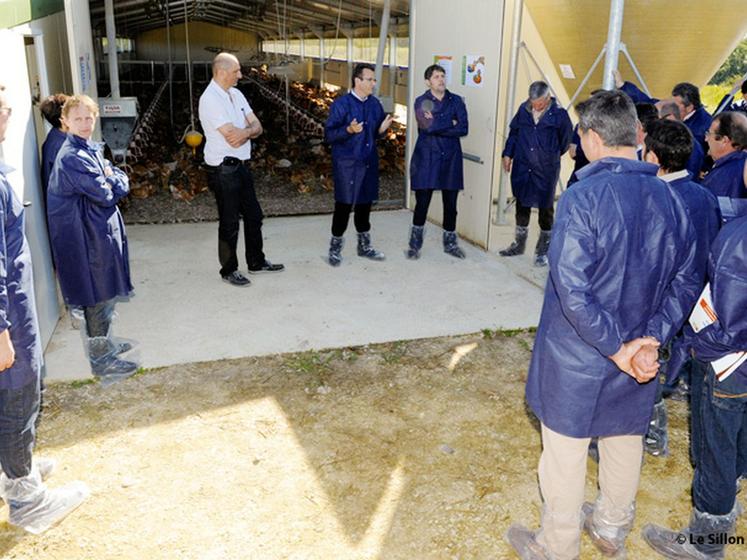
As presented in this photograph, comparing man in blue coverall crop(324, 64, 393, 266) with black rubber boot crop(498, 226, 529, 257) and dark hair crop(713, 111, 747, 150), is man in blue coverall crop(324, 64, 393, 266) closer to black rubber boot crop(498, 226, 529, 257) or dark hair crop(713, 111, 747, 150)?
black rubber boot crop(498, 226, 529, 257)

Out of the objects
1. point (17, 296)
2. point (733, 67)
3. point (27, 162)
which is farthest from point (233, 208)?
point (733, 67)

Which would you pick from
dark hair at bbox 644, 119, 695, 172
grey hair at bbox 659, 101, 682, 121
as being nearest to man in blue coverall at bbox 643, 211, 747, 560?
dark hair at bbox 644, 119, 695, 172

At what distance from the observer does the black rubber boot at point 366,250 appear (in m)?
6.00

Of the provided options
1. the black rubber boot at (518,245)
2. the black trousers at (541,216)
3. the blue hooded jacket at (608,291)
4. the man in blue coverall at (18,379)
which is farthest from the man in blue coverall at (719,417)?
the black rubber boot at (518,245)

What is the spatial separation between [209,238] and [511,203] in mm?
2959

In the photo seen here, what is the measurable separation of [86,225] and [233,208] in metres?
1.68

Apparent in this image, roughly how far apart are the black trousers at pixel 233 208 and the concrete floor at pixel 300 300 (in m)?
0.25

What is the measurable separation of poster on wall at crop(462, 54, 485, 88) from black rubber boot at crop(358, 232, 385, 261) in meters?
1.71

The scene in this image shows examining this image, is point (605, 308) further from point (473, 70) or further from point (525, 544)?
point (473, 70)

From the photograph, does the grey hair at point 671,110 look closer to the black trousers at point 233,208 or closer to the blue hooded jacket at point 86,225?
the black trousers at point 233,208

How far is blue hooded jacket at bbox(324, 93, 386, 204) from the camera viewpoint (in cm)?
541

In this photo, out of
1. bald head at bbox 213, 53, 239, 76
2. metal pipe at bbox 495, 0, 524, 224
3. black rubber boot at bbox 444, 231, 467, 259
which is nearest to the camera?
bald head at bbox 213, 53, 239, 76

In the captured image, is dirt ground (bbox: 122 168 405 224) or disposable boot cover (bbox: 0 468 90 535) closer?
disposable boot cover (bbox: 0 468 90 535)

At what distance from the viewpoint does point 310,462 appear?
3148mm
